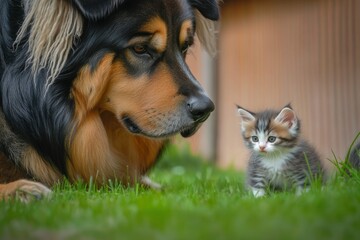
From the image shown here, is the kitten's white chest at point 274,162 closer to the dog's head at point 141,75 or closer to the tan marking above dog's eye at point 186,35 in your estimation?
the dog's head at point 141,75

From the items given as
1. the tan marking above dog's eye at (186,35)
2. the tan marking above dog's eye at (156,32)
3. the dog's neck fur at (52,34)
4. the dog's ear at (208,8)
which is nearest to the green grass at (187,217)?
the dog's neck fur at (52,34)

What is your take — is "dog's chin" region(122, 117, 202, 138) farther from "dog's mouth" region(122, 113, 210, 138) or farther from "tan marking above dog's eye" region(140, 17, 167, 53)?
"tan marking above dog's eye" region(140, 17, 167, 53)

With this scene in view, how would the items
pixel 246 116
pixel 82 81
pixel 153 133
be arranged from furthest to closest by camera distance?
1. pixel 246 116
2. pixel 153 133
3. pixel 82 81

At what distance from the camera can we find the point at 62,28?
4.18m

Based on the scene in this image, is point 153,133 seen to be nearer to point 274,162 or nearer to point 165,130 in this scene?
point 165,130

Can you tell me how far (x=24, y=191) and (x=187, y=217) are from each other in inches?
53.3

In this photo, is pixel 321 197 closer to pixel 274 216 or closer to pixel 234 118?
pixel 274 216

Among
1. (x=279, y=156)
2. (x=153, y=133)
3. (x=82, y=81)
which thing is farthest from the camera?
(x=279, y=156)

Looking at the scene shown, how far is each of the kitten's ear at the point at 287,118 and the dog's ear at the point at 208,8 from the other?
93 centimetres

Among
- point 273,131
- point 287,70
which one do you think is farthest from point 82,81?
point 287,70

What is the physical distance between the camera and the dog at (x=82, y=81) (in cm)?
416

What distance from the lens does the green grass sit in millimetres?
2492

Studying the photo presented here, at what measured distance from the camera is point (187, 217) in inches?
108

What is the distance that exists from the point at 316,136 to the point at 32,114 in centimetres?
360
